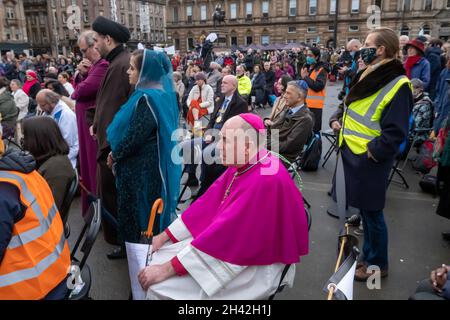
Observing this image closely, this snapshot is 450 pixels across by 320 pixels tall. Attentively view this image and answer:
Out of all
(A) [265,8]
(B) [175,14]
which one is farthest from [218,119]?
(B) [175,14]

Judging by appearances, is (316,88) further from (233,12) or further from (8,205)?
(233,12)

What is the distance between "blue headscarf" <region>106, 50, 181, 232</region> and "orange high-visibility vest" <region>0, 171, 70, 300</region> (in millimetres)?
1109

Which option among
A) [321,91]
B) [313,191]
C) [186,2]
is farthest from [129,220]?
[186,2]

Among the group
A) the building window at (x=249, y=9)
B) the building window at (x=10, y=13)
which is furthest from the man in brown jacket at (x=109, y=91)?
the building window at (x=249, y=9)

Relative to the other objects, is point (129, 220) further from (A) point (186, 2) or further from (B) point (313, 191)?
(A) point (186, 2)

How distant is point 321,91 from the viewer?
24.1ft

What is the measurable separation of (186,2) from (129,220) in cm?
7119

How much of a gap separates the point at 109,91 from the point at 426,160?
17.2ft

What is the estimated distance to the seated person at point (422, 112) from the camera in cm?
623

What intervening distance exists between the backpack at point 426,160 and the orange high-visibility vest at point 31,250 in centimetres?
586

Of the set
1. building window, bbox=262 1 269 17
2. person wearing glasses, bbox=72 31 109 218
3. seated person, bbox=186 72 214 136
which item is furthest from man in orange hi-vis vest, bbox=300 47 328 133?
building window, bbox=262 1 269 17

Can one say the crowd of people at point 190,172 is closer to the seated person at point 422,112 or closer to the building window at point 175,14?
the seated person at point 422,112

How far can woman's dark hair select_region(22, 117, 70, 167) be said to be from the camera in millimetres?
2875
